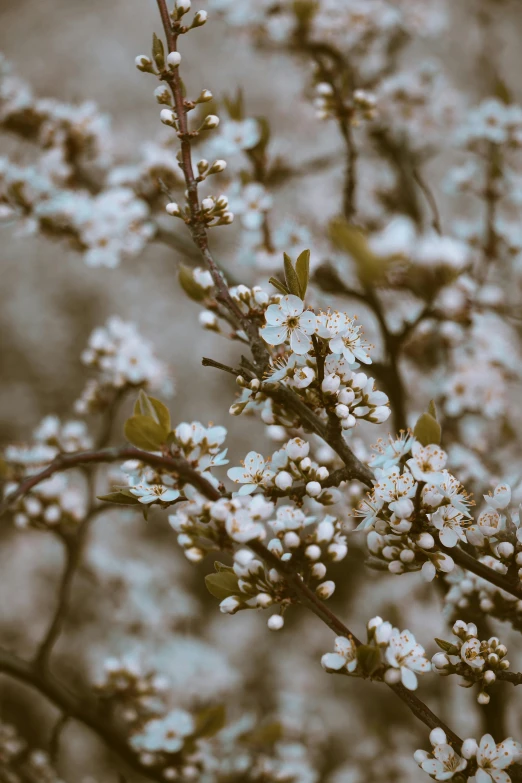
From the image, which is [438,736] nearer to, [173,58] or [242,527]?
[242,527]

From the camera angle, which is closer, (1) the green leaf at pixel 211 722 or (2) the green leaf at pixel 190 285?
(2) the green leaf at pixel 190 285

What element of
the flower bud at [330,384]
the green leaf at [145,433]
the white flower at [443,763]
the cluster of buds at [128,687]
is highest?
the flower bud at [330,384]

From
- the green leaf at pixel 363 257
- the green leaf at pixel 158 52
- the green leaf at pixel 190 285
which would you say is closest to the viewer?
the green leaf at pixel 363 257

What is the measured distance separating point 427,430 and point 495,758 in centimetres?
23

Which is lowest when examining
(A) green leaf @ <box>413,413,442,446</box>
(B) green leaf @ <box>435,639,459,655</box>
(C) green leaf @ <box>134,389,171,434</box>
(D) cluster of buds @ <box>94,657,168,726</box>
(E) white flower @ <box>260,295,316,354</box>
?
(B) green leaf @ <box>435,639,459,655</box>

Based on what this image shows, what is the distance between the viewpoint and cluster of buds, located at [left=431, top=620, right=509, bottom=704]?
0.46m

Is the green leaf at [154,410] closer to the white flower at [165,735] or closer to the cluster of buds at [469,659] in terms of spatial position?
the cluster of buds at [469,659]

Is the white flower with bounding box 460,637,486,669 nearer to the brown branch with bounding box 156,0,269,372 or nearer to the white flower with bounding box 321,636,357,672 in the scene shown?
the white flower with bounding box 321,636,357,672

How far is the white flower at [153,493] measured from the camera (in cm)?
44

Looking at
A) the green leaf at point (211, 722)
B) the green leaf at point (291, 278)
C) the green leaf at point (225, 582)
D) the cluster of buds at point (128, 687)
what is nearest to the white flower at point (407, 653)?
the green leaf at point (225, 582)

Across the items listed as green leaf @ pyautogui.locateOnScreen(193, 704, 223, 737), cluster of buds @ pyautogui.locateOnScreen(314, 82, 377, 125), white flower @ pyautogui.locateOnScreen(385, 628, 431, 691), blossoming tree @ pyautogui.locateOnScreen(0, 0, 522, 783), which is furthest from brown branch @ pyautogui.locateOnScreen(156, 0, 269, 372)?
green leaf @ pyautogui.locateOnScreen(193, 704, 223, 737)

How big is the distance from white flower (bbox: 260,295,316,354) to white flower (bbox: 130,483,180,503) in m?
0.12

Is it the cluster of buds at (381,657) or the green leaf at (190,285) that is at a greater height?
the green leaf at (190,285)

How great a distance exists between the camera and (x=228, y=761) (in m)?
0.93
